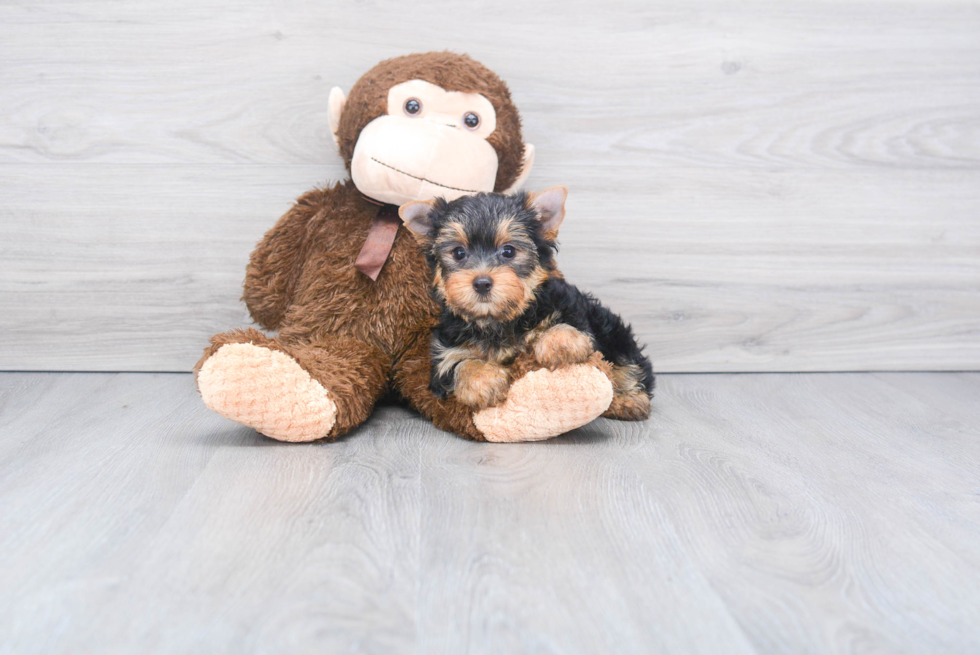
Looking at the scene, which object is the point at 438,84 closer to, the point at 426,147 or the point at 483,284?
the point at 426,147

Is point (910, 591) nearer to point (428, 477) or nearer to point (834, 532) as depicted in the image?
point (834, 532)

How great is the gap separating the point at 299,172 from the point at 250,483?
997 millimetres

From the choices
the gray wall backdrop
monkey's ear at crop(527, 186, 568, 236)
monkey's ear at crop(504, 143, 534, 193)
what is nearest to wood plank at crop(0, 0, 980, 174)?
the gray wall backdrop

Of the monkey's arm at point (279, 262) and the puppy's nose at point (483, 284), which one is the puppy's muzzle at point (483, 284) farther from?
the monkey's arm at point (279, 262)

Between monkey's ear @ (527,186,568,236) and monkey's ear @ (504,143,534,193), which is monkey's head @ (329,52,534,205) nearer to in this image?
monkey's ear @ (504,143,534,193)

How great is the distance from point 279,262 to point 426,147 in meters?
0.47

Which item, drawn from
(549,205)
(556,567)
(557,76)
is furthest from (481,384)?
(557,76)

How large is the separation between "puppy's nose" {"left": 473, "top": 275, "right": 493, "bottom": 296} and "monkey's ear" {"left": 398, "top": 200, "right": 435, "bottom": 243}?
0.19 metres

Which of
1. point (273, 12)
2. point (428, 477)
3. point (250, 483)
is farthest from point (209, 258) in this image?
point (428, 477)

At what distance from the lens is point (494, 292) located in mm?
1340

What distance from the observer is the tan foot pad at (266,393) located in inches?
54.2

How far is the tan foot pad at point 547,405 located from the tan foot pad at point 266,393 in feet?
1.08

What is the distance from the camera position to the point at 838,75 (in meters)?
2.03

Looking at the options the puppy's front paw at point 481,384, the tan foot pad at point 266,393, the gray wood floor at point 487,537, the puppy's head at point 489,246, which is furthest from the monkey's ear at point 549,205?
the tan foot pad at point 266,393
